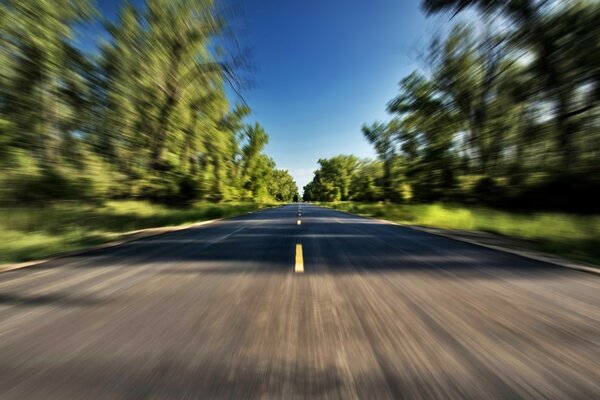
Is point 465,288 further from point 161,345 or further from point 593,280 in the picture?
point 161,345

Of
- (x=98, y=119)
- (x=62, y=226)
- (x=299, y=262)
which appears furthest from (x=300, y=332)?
(x=98, y=119)

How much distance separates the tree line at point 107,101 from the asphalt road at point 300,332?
5.93 metres

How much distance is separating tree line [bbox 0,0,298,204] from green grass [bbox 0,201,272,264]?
503 mm

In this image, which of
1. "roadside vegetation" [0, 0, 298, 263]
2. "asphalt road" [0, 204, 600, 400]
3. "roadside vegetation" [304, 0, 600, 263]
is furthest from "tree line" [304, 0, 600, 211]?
"roadside vegetation" [0, 0, 298, 263]

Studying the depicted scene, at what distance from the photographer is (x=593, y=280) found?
3.86 m

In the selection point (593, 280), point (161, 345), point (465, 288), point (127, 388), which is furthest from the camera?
point (593, 280)

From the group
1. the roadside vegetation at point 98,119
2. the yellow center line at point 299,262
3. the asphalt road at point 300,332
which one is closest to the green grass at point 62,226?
the roadside vegetation at point 98,119

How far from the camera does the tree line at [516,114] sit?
27.7 feet

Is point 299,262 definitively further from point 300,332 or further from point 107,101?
point 107,101

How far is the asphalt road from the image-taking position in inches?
64.8

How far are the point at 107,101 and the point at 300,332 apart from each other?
1422 cm

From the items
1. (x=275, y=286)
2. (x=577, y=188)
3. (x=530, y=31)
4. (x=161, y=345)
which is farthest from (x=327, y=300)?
(x=530, y=31)

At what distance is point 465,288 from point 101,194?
1230 centimetres

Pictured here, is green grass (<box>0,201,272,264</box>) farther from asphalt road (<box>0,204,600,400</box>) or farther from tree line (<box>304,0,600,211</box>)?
tree line (<box>304,0,600,211</box>)
